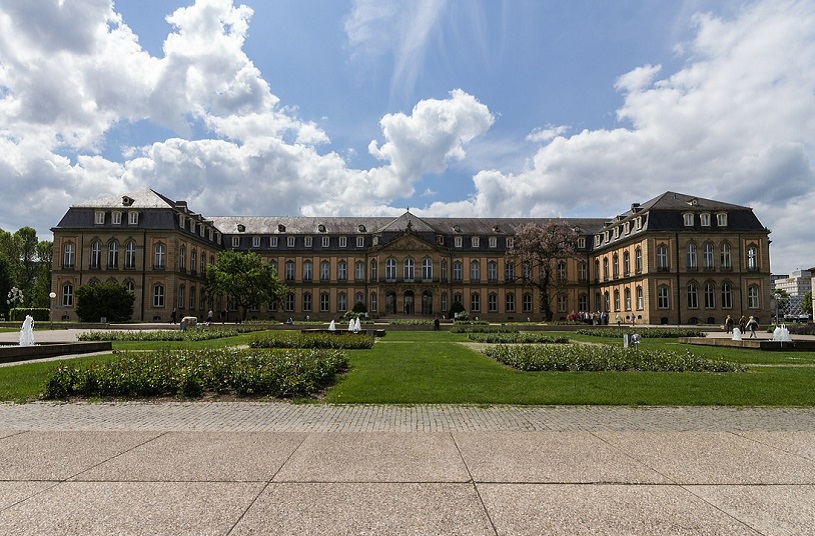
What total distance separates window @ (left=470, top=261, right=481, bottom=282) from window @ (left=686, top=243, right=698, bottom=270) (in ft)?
84.1

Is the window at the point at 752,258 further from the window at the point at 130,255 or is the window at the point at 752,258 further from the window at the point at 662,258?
the window at the point at 130,255

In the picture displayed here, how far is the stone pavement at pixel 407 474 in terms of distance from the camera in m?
4.43

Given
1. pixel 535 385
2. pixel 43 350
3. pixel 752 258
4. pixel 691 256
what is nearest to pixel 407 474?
pixel 535 385

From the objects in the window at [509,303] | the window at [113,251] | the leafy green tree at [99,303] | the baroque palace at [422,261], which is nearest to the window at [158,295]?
the baroque palace at [422,261]

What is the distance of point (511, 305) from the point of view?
242ft

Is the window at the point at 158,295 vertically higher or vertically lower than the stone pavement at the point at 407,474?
higher

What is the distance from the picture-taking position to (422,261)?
231 ft

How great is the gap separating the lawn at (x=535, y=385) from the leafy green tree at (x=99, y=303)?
116 ft

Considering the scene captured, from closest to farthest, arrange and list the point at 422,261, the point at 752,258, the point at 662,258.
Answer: the point at 662,258 < the point at 752,258 < the point at 422,261

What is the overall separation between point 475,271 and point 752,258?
103 feet

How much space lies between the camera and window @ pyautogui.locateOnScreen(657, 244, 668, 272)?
56.3m

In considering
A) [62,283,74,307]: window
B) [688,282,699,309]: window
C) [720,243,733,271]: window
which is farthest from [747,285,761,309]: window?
[62,283,74,307]: window

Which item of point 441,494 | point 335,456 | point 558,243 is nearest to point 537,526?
point 441,494

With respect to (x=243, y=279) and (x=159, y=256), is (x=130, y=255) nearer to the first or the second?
(x=159, y=256)
